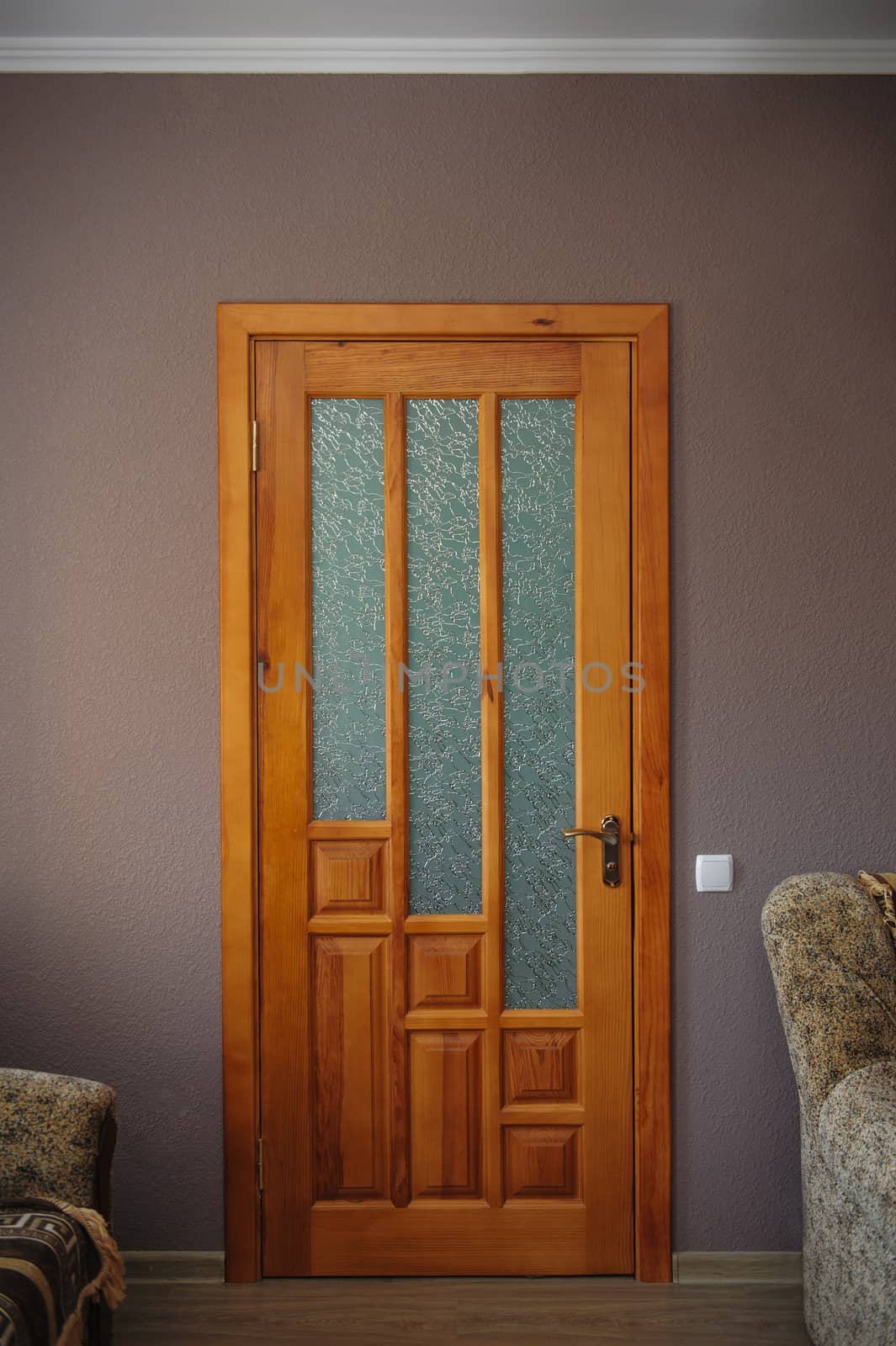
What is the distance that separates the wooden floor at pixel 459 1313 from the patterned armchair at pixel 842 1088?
18cm

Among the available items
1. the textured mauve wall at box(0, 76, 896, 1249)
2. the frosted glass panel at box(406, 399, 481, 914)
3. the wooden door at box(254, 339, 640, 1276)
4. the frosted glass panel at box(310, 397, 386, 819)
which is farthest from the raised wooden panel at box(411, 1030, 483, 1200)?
the frosted glass panel at box(310, 397, 386, 819)

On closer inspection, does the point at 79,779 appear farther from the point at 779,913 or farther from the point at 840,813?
the point at 840,813

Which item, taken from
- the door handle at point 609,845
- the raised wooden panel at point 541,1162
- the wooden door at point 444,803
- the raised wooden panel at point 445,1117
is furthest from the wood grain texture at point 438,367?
the raised wooden panel at point 541,1162

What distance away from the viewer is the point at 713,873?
2.10 m

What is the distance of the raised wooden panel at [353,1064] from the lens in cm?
210

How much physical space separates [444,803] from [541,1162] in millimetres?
848

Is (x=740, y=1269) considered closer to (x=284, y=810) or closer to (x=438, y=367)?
(x=284, y=810)

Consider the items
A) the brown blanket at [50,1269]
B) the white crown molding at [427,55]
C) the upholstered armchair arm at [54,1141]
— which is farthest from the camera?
the white crown molding at [427,55]

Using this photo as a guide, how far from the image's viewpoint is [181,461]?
6.88 ft

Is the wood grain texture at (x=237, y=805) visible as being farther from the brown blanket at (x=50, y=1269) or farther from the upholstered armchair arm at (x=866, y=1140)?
the upholstered armchair arm at (x=866, y=1140)

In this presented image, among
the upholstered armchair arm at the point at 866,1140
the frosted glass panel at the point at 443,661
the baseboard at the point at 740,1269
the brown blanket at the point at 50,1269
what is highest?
the frosted glass panel at the point at 443,661

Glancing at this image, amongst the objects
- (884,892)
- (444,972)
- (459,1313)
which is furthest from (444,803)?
(459,1313)

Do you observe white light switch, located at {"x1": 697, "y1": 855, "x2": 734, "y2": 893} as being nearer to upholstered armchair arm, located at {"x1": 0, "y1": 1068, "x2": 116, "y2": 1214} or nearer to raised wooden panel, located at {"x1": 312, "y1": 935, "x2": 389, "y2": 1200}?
raised wooden panel, located at {"x1": 312, "y1": 935, "x2": 389, "y2": 1200}

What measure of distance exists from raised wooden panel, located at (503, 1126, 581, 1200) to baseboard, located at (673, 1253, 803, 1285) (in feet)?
0.96
